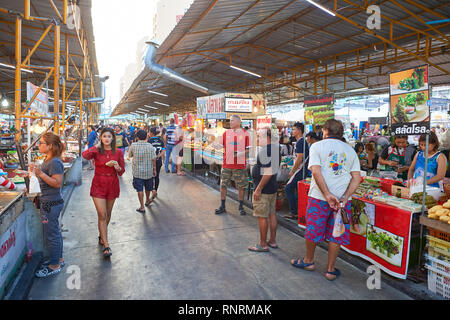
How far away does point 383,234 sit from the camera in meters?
3.61

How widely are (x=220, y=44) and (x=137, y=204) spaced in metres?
8.21

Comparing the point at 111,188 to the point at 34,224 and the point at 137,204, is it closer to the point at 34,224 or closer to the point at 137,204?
the point at 34,224

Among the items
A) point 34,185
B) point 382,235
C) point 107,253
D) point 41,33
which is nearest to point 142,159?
point 107,253

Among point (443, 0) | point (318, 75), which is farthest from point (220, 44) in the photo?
point (443, 0)

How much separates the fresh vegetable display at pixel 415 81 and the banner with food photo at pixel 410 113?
8cm

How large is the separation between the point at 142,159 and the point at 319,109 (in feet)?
12.4

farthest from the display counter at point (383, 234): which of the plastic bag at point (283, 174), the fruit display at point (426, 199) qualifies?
the plastic bag at point (283, 174)

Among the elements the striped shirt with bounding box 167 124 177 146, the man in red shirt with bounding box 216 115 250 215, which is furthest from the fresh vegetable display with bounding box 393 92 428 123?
the striped shirt with bounding box 167 124 177 146

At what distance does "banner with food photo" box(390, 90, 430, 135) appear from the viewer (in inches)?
131

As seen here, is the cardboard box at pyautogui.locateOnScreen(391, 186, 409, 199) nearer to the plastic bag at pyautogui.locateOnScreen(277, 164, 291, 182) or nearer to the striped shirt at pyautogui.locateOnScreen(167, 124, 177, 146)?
the plastic bag at pyautogui.locateOnScreen(277, 164, 291, 182)

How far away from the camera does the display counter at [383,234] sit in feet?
11.0

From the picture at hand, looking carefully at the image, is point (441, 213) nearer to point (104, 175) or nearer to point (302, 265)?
point (302, 265)

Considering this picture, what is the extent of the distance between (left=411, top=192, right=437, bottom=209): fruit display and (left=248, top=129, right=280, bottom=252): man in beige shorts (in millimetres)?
1780

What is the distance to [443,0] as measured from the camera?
8.46 meters
